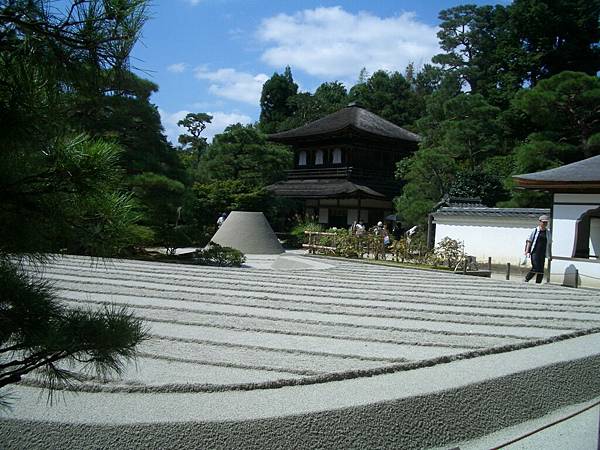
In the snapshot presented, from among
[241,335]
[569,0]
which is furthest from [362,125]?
[241,335]

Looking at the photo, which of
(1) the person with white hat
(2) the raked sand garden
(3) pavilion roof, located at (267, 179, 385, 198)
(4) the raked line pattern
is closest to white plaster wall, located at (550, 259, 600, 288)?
(1) the person with white hat

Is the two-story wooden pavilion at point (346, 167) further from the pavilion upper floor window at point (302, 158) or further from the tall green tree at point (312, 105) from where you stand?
the tall green tree at point (312, 105)

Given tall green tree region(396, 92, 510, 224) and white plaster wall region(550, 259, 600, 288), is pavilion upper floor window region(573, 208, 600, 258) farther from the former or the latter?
tall green tree region(396, 92, 510, 224)

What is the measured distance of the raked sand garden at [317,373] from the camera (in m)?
2.65

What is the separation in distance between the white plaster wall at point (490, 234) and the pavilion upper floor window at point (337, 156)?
12.1 metres

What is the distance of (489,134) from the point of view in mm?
20672

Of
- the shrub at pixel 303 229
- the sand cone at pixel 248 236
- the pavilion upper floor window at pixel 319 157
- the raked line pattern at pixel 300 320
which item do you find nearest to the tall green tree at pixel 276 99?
the pavilion upper floor window at pixel 319 157

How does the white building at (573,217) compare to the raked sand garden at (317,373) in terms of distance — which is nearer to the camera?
the raked sand garden at (317,373)

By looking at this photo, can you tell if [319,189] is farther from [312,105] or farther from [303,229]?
[312,105]

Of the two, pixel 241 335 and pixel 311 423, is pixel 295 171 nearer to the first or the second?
pixel 241 335

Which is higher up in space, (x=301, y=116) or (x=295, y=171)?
(x=301, y=116)

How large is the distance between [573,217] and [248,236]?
355 inches

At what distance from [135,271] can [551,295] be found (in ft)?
24.6

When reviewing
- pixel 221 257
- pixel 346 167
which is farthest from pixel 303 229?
pixel 221 257
